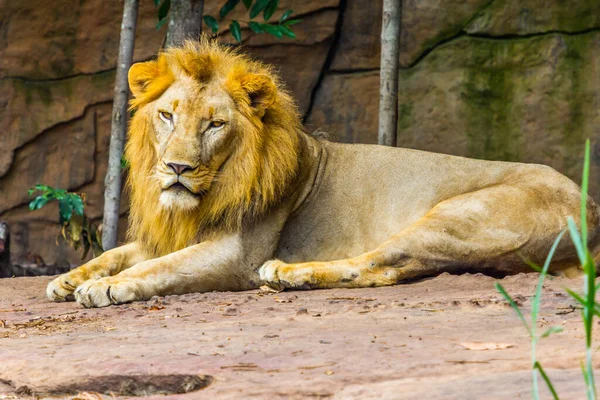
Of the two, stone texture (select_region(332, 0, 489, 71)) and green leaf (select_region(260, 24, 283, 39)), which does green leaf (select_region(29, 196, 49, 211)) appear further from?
stone texture (select_region(332, 0, 489, 71))

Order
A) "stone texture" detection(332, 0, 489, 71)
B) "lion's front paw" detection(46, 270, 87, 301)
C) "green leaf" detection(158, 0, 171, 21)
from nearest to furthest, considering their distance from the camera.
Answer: "lion's front paw" detection(46, 270, 87, 301), "green leaf" detection(158, 0, 171, 21), "stone texture" detection(332, 0, 489, 71)

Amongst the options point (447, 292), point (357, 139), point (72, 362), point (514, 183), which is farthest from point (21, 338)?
point (357, 139)

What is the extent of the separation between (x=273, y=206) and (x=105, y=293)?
3.83 feet

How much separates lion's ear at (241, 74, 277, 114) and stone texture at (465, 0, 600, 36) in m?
3.54

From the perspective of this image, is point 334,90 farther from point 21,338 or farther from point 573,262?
point 21,338

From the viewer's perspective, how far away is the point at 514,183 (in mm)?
5578

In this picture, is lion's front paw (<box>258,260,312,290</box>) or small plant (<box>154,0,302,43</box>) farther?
small plant (<box>154,0,302,43</box>)

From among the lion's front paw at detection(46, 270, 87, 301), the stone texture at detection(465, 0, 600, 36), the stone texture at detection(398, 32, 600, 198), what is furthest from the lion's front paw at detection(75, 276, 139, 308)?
the stone texture at detection(465, 0, 600, 36)

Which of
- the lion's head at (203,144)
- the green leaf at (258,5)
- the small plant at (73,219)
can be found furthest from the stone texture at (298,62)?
the lion's head at (203,144)

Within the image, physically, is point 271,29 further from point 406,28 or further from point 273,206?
point 273,206

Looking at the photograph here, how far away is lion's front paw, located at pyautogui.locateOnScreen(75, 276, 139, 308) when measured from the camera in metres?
4.73

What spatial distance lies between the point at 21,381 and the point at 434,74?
6.12m

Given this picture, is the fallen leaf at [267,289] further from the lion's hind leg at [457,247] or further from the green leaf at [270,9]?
the green leaf at [270,9]

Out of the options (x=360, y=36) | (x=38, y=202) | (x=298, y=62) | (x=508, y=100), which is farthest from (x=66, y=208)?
(x=508, y=100)
